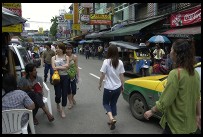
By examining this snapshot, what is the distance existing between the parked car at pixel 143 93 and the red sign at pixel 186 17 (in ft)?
26.9

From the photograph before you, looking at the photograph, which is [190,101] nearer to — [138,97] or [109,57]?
[109,57]

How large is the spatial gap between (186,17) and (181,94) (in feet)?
→ 38.7

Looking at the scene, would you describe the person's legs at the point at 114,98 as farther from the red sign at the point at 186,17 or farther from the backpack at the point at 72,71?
the red sign at the point at 186,17

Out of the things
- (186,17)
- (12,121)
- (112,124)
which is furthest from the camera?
(186,17)

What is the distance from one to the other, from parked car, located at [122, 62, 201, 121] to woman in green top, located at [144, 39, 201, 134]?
200 cm

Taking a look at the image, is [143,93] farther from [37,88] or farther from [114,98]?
[37,88]

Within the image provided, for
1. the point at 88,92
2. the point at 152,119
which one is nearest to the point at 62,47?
the point at 152,119

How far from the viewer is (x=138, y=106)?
5.62m

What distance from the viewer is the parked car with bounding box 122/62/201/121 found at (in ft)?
16.5

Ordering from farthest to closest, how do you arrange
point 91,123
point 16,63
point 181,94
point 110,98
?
1. point 16,63
2. point 91,123
3. point 110,98
4. point 181,94

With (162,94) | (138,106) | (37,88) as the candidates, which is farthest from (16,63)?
(162,94)

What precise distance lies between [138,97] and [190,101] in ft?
9.33

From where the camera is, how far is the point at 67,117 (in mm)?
5965

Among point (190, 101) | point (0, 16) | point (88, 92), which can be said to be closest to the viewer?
point (190, 101)
